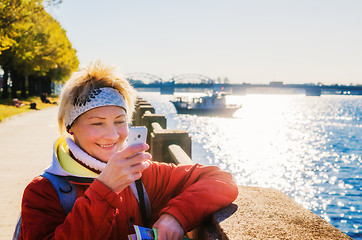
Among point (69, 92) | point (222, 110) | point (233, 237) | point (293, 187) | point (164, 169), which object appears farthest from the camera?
point (222, 110)

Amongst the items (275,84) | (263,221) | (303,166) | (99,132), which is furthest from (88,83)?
(275,84)

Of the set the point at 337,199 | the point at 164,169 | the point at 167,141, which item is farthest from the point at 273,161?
the point at 164,169

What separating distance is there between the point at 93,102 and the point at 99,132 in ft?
0.60

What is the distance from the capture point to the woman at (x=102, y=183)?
5.14 ft

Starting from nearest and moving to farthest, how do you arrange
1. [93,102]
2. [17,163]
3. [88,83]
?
[93,102], [88,83], [17,163]

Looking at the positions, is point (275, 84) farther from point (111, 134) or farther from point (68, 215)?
point (68, 215)

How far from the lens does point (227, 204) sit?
6.95 ft

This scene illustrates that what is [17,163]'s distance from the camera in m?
8.05

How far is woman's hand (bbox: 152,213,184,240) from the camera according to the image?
1.82 meters

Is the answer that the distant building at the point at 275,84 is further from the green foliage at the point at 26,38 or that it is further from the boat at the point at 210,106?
the green foliage at the point at 26,38

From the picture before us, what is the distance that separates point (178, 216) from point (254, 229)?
1.46ft

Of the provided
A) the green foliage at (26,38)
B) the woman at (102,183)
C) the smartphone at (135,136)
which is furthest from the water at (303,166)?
the smartphone at (135,136)

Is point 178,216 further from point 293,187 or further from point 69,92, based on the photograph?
point 293,187

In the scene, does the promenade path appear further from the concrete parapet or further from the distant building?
the distant building
